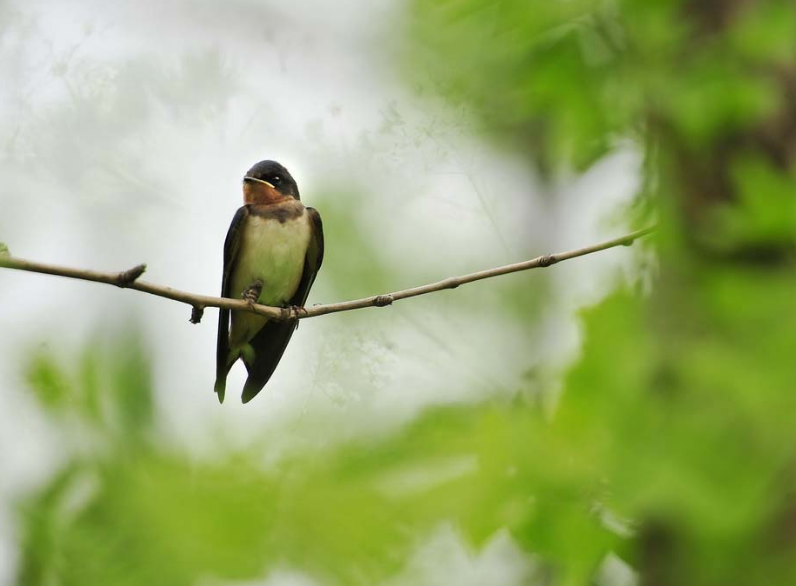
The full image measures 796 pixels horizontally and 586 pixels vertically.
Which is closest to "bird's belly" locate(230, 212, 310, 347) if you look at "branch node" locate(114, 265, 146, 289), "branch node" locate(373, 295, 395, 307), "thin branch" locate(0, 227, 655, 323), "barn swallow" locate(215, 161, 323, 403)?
"barn swallow" locate(215, 161, 323, 403)

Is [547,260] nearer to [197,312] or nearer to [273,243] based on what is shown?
[197,312]

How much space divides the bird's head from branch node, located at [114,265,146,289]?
2.61 metres

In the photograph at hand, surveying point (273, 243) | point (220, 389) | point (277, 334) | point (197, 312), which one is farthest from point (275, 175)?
point (197, 312)

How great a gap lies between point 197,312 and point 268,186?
101 inches

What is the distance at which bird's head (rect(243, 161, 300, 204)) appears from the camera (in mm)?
5098

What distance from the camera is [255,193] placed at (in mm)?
5305

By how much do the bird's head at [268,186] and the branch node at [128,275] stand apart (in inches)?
103

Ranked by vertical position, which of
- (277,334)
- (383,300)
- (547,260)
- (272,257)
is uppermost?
(547,260)

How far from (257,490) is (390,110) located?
3.61 ft

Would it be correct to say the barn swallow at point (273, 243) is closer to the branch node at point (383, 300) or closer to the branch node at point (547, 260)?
the branch node at point (383, 300)

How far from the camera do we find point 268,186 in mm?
5027

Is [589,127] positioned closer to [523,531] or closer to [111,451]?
[523,531]

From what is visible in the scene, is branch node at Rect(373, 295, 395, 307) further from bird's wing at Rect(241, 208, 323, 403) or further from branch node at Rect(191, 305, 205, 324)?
branch node at Rect(191, 305, 205, 324)

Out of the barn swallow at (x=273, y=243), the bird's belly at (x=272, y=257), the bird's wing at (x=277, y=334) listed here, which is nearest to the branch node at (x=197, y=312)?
the bird's wing at (x=277, y=334)
